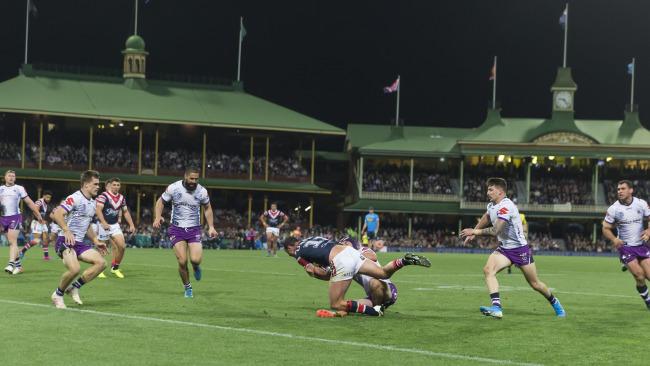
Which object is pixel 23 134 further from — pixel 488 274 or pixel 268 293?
pixel 488 274

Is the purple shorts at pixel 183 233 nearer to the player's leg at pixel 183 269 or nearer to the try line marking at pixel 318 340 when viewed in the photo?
the player's leg at pixel 183 269

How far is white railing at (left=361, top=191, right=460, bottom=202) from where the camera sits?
3238 inches

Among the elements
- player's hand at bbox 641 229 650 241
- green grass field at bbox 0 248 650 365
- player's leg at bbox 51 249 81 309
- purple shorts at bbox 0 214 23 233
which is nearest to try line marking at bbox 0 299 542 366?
green grass field at bbox 0 248 650 365

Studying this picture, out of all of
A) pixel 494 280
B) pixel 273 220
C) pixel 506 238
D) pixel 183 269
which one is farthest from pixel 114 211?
pixel 273 220

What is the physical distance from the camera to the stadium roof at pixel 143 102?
71312 mm

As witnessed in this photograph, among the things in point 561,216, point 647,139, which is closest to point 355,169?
point 561,216

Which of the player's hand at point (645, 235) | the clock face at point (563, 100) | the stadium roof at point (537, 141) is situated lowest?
the player's hand at point (645, 235)

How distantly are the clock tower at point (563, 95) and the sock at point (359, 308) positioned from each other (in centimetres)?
7118

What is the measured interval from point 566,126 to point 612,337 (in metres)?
71.6

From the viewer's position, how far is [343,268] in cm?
1559

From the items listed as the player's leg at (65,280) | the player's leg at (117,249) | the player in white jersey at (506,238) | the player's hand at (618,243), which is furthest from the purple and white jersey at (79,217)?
the player's hand at (618,243)

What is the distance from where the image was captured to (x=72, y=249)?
54.6 feet

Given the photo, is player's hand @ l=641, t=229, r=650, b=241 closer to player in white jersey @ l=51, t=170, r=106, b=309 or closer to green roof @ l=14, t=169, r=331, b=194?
player in white jersey @ l=51, t=170, r=106, b=309

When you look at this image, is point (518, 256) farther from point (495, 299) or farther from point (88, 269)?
point (88, 269)
